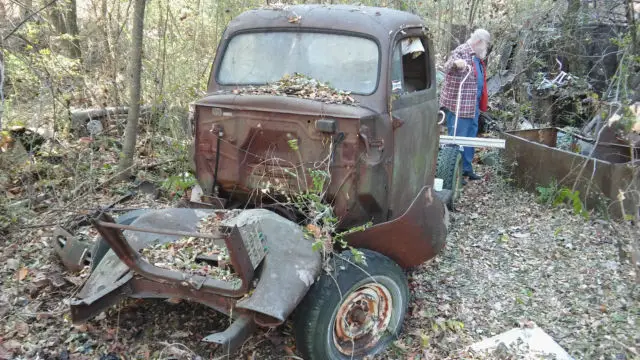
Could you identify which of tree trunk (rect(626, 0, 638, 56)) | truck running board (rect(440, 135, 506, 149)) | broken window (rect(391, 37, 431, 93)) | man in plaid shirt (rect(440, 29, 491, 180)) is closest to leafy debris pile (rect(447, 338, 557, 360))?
broken window (rect(391, 37, 431, 93))

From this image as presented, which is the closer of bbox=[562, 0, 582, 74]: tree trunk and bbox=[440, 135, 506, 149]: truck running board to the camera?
bbox=[440, 135, 506, 149]: truck running board

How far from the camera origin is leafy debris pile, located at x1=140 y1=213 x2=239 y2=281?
326 cm

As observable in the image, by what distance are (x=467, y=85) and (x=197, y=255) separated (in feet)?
14.9

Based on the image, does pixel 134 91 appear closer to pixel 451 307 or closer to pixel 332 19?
pixel 332 19

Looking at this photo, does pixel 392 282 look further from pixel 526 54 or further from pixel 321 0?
pixel 321 0

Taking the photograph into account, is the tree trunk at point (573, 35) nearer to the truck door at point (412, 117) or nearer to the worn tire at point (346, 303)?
the truck door at point (412, 117)

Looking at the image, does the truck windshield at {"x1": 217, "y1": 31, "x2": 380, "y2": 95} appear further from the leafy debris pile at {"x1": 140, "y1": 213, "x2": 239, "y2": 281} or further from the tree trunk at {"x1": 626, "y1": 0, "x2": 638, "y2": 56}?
the tree trunk at {"x1": 626, "y1": 0, "x2": 638, "y2": 56}

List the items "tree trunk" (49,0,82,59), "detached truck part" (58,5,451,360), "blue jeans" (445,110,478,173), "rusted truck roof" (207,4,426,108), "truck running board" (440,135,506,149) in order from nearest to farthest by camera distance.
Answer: "detached truck part" (58,5,451,360), "rusted truck roof" (207,4,426,108), "truck running board" (440,135,506,149), "blue jeans" (445,110,478,173), "tree trunk" (49,0,82,59)

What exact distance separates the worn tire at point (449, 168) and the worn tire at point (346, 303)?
252 centimetres

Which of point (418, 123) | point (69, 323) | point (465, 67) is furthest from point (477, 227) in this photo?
point (69, 323)

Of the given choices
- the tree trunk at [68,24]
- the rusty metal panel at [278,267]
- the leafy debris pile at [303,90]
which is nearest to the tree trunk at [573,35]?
the leafy debris pile at [303,90]

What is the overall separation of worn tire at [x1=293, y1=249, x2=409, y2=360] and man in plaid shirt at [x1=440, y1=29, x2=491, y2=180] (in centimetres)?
366

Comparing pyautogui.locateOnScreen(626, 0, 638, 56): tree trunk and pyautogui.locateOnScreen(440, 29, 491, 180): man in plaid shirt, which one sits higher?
pyautogui.locateOnScreen(626, 0, 638, 56): tree trunk

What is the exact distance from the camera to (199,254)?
3.43 m
